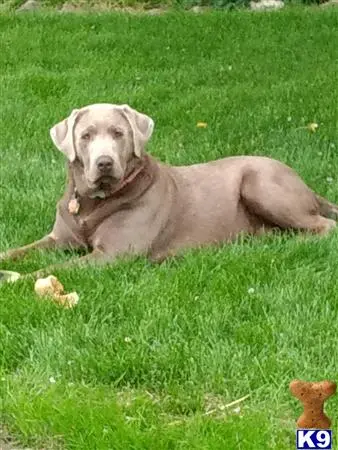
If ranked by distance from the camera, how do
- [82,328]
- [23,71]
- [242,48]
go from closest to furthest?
[82,328], [23,71], [242,48]

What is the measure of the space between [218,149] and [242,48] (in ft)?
10.8

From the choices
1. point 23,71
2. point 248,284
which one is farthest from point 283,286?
point 23,71

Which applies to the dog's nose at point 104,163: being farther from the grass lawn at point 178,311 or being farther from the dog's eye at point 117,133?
the grass lawn at point 178,311

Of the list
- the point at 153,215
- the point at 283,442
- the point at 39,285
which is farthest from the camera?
the point at 153,215

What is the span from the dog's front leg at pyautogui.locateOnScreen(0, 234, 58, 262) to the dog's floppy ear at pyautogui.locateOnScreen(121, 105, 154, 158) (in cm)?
65

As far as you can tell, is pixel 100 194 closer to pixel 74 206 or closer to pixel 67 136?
pixel 74 206

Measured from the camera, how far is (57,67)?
998 centimetres

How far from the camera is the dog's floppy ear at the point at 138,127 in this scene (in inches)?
226

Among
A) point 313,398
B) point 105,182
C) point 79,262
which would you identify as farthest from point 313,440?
point 105,182

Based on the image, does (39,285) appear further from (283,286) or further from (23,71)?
(23,71)

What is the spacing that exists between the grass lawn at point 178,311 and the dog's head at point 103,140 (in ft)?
1.61

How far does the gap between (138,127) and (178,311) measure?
1.46 m

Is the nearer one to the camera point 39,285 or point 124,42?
point 39,285

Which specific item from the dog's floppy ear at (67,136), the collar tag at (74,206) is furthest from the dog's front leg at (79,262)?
the dog's floppy ear at (67,136)
